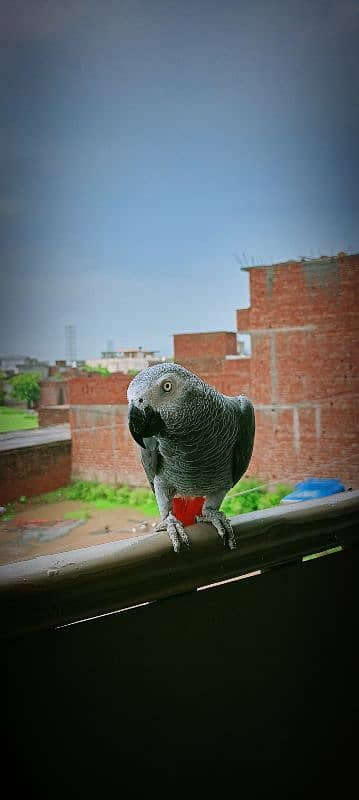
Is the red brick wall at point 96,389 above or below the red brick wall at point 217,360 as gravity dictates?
below

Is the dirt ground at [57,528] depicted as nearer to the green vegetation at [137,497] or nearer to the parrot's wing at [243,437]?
the green vegetation at [137,497]

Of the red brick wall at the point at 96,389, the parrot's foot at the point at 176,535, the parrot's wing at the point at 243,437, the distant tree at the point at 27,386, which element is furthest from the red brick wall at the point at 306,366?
the parrot's foot at the point at 176,535

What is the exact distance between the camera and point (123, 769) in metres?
0.67

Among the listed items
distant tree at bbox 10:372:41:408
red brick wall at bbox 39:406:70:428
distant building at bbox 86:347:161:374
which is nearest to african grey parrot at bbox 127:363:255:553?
distant tree at bbox 10:372:41:408

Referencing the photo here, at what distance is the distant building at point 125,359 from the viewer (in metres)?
2.92

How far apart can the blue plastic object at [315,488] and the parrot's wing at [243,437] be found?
206 cm

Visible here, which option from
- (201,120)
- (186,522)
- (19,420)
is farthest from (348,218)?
(186,522)

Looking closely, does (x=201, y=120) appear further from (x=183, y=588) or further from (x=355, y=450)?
(x=183, y=588)

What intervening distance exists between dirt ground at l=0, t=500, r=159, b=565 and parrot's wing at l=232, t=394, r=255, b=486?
141cm

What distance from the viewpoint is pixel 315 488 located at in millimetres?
3305

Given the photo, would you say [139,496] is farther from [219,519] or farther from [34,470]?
[219,519]

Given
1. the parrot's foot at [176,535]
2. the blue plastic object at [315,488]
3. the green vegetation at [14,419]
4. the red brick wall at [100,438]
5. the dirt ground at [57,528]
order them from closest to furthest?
the parrot's foot at [176,535], the green vegetation at [14,419], the dirt ground at [57,528], the blue plastic object at [315,488], the red brick wall at [100,438]

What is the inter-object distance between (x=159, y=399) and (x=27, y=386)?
1.86 m

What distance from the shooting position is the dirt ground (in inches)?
103
